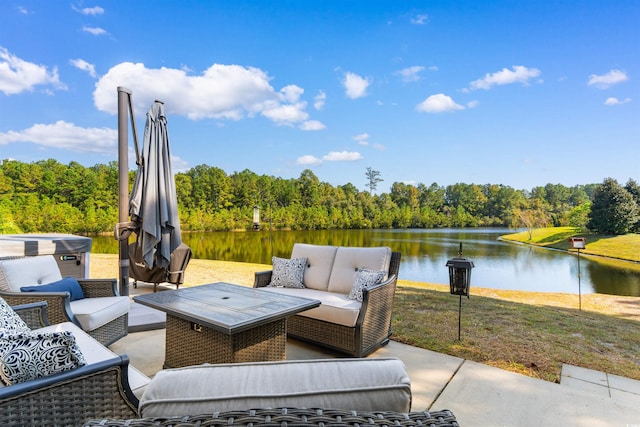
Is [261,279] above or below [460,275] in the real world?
below

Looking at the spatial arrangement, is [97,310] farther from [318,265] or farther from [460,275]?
[460,275]

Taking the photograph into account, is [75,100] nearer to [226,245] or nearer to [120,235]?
[226,245]

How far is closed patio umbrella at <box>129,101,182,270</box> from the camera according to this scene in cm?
406

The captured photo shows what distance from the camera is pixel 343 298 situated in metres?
3.23

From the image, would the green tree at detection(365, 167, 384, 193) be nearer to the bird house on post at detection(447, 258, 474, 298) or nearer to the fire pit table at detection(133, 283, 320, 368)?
the bird house on post at detection(447, 258, 474, 298)

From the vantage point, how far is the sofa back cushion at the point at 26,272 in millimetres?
2721

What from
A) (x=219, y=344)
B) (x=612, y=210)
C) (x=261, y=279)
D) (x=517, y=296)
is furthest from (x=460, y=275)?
(x=612, y=210)

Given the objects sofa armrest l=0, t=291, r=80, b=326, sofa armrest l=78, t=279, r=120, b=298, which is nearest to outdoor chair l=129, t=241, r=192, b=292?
sofa armrest l=78, t=279, r=120, b=298

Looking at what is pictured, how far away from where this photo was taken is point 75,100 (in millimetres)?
17266

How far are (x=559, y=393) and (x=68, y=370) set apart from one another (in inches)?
112

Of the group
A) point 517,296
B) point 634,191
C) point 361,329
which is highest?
point 634,191

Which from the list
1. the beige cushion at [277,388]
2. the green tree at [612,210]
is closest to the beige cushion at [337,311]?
the beige cushion at [277,388]

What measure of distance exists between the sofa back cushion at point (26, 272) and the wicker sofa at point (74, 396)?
5.88 ft

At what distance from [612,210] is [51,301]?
30791mm
